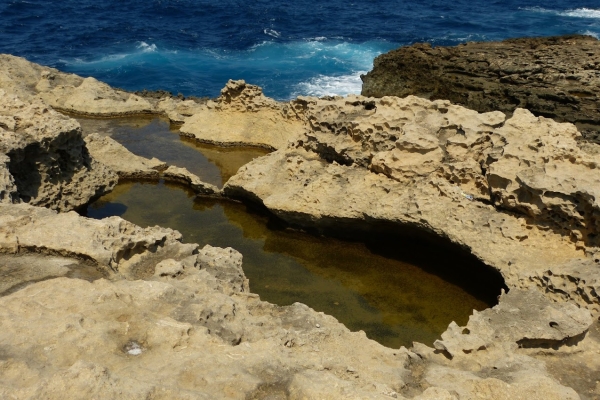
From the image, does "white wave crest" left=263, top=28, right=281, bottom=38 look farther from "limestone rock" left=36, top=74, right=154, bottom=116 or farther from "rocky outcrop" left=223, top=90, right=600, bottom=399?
"rocky outcrop" left=223, top=90, right=600, bottom=399

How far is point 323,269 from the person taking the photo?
10.6m

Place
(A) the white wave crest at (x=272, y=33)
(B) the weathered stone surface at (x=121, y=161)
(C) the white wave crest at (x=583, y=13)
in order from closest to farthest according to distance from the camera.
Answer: (B) the weathered stone surface at (x=121, y=161), (A) the white wave crest at (x=272, y=33), (C) the white wave crest at (x=583, y=13)

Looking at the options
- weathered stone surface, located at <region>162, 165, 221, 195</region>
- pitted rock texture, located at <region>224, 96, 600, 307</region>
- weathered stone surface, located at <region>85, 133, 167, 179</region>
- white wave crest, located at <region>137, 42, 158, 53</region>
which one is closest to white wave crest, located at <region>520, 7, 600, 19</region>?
white wave crest, located at <region>137, 42, 158, 53</region>

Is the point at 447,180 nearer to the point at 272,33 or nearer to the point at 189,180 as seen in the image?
the point at 189,180

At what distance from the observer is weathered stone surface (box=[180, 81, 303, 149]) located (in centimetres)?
1741

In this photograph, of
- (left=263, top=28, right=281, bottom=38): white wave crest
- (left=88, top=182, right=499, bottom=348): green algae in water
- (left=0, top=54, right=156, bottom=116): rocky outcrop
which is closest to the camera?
(left=88, top=182, right=499, bottom=348): green algae in water

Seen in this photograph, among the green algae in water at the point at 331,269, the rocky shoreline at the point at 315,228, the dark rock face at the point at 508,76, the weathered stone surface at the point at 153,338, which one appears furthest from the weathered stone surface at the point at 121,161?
Result: the dark rock face at the point at 508,76

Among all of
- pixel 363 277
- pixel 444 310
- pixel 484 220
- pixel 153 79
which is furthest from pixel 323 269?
pixel 153 79

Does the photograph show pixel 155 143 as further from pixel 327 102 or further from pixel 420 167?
pixel 420 167

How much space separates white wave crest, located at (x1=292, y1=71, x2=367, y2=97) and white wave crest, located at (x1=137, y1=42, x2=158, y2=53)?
11.9 meters

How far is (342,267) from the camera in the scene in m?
10.7

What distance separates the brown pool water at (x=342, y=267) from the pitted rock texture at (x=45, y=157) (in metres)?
1.23

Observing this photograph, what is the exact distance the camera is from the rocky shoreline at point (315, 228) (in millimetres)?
4895

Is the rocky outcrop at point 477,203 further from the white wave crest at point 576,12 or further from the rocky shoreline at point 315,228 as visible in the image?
the white wave crest at point 576,12
